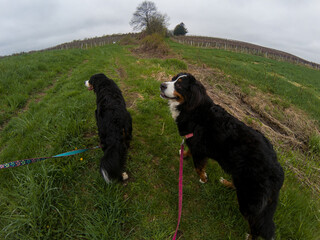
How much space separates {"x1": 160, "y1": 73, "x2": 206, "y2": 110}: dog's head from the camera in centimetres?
214

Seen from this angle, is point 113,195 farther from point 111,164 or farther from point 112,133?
point 112,133

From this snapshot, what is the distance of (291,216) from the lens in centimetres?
188

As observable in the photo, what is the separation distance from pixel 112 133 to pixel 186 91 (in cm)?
125

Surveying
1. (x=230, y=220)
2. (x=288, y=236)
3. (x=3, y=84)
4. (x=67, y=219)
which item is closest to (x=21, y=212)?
(x=67, y=219)

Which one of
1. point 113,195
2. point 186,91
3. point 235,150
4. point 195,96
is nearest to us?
point 235,150

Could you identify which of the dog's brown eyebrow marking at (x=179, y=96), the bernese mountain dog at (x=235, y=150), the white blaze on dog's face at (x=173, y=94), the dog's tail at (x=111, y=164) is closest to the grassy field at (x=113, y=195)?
the dog's tail at (x=111, y=164)

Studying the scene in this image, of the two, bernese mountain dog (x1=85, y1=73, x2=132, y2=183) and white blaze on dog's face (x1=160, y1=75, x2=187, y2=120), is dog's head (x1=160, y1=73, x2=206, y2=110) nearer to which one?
white blaze on dog's face (x1=160, y1=75, x2=187, y2=120)

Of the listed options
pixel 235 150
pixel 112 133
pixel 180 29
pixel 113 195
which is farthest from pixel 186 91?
pixel 180 29

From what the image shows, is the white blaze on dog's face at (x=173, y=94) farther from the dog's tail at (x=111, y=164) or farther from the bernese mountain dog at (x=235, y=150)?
the dog's tail at (x=111, y=164)

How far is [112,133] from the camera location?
1994 mm

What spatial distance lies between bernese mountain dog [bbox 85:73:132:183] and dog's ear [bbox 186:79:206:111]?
102cm

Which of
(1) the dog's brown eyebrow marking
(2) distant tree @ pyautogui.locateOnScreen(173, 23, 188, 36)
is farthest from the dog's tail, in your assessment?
(2) distant tree @ pyautogui.locateOnScreen(173, 23, 188, 36)

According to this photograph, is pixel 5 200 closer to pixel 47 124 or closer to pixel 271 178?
pixel 47 124

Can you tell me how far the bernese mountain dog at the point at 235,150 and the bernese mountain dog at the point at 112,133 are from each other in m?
0.83
